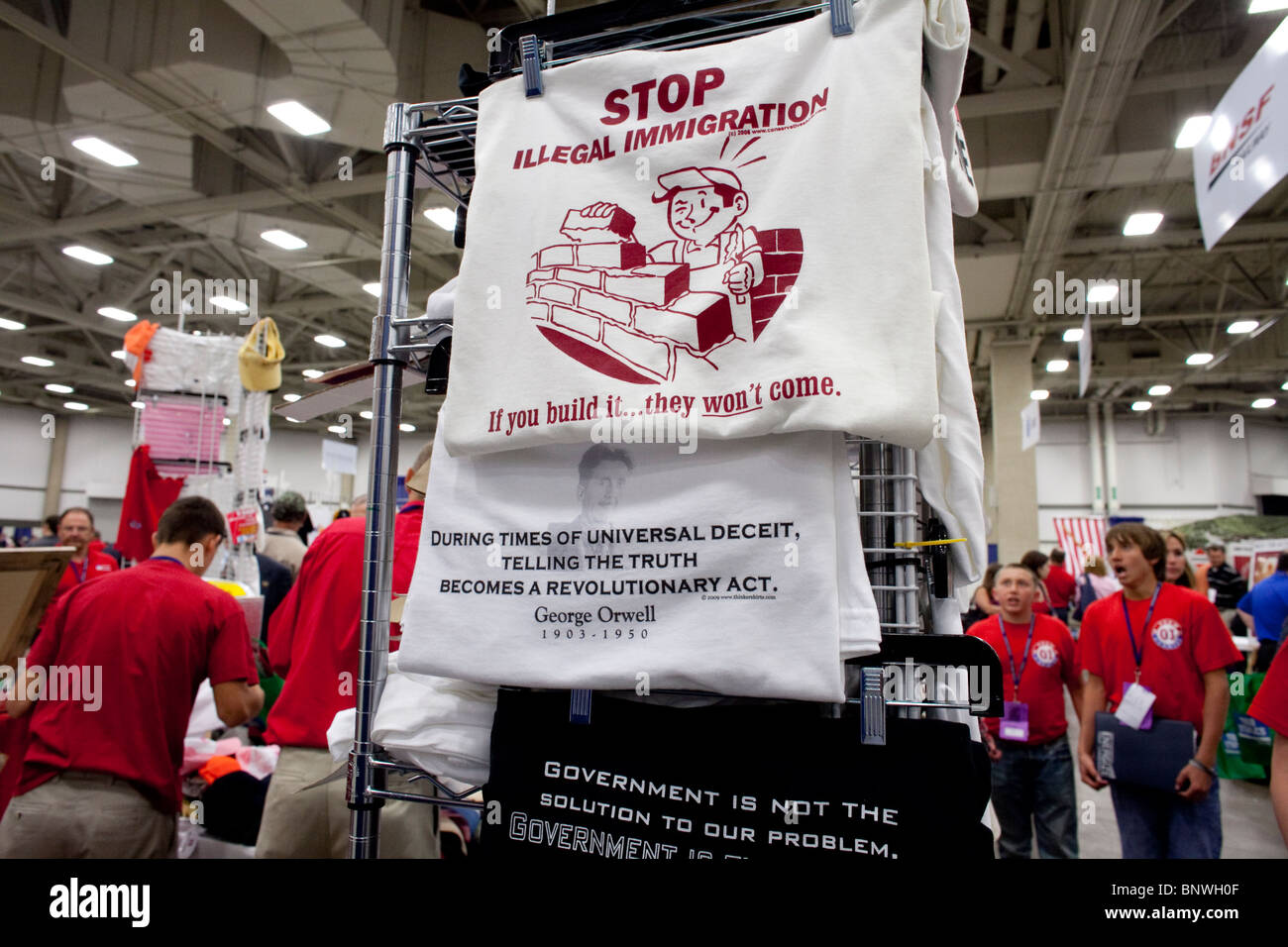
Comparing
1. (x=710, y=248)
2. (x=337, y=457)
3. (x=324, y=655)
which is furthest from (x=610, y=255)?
(x=337, y=457)

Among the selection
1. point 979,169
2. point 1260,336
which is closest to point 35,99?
point 979,169

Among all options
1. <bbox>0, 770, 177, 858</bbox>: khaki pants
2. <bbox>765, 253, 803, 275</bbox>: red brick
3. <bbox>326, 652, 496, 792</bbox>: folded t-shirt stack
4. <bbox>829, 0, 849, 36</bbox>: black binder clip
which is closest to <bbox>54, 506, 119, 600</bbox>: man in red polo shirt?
<bbox>0, 770, 177, 858</bbox>: khaki pants

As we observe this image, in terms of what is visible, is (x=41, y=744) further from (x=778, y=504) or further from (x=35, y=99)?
(x=35, y=99)

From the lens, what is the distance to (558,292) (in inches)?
51.2

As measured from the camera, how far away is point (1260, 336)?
607 inches

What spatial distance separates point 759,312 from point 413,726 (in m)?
0.90

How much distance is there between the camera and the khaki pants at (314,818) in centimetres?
260

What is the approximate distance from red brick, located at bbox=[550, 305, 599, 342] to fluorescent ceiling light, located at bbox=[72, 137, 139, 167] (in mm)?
7398

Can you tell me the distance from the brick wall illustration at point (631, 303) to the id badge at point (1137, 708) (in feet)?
10.6

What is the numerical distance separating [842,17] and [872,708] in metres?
1.04

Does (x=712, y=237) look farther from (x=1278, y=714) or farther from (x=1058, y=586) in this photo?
(x=1058, y=586)

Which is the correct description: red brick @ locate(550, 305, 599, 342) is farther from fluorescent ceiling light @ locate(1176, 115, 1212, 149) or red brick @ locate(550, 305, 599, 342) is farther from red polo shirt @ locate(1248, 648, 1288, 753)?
fluorescent ceiling light @ locate(1176, 115, 1212, 149)

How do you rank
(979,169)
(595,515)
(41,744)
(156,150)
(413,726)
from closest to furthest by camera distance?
1. (595,515)
2. (413,726)
3. (41,744)
4. (156,150)
5. (979,169)

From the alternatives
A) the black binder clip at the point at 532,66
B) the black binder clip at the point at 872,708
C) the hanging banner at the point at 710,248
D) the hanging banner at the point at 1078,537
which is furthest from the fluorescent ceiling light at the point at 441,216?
the hanging banner at the point at 1078,537
